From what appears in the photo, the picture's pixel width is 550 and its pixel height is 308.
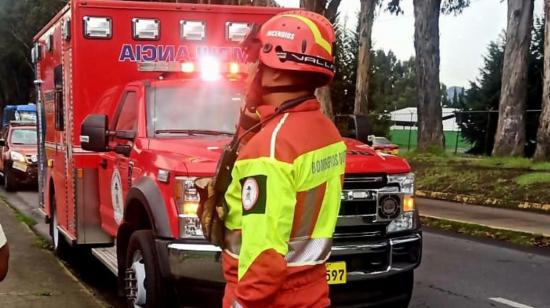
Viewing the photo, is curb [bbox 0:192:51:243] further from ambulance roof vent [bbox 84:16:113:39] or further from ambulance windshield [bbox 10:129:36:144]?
ambulance roof vent [bbox 84:16:113:39]

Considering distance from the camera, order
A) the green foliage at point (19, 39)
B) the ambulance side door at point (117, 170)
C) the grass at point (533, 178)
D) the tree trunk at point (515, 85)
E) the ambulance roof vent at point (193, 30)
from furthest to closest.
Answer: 1. the green foliage at point (19, 39)
2. the tree trunk at point (515, 85)
3. the grass at point (533, 178)
4. the ambulance roof vent at point (193, 30)
5. the ambulance side door at point (117, 170)

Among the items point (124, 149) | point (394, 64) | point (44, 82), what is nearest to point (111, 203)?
point (124, 149)

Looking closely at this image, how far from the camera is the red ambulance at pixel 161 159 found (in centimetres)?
514

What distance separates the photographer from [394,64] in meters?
126

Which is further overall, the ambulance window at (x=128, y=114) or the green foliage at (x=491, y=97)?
the green foliage at (x=491, y=97)

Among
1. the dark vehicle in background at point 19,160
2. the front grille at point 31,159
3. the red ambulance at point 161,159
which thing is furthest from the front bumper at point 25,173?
the red ambulance at point 161,159

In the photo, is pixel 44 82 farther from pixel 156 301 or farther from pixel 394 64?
pixel 394 64

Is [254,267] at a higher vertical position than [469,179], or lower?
higher

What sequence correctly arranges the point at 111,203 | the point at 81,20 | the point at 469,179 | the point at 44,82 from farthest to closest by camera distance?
the point at 469,179, the point at 44,82, the point at 81,20, the point at 111,203

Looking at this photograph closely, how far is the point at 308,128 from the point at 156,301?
2932 mm

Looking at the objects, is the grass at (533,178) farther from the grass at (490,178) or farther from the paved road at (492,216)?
the paved road at (492,216)

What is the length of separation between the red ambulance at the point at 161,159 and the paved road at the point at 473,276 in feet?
2.08

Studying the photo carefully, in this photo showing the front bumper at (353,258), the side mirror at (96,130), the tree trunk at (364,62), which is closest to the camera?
the front bumper at (353,258)

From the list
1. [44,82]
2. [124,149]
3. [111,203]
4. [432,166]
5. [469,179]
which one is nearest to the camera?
[124,149]
